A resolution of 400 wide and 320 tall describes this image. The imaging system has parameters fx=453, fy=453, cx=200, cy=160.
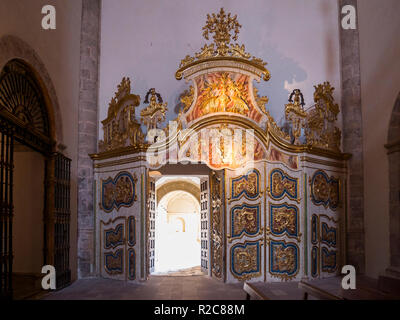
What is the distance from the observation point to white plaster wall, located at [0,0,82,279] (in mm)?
7582

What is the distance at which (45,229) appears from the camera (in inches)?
343

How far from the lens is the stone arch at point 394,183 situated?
944 centimetres

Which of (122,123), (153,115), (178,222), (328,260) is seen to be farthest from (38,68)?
(178,222)

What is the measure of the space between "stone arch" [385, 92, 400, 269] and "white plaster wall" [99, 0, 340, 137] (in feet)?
7.03

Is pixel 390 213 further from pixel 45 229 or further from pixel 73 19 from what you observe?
pixel 73 19

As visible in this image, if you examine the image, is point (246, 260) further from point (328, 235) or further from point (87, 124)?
point (87, 124)

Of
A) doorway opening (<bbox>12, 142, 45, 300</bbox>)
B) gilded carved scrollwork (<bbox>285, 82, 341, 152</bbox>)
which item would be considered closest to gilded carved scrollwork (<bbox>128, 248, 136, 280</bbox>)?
doorway opening (<bbox>12, 142, 45, 300</bbox>)

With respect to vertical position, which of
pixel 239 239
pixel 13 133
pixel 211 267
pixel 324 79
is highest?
pixel 324 79

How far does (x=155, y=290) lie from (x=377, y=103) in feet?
20.8

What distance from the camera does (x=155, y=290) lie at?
28.7 feet

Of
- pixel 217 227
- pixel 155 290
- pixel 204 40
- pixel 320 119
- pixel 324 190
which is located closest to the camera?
pixel 155 290

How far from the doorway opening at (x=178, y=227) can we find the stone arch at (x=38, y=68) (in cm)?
415
